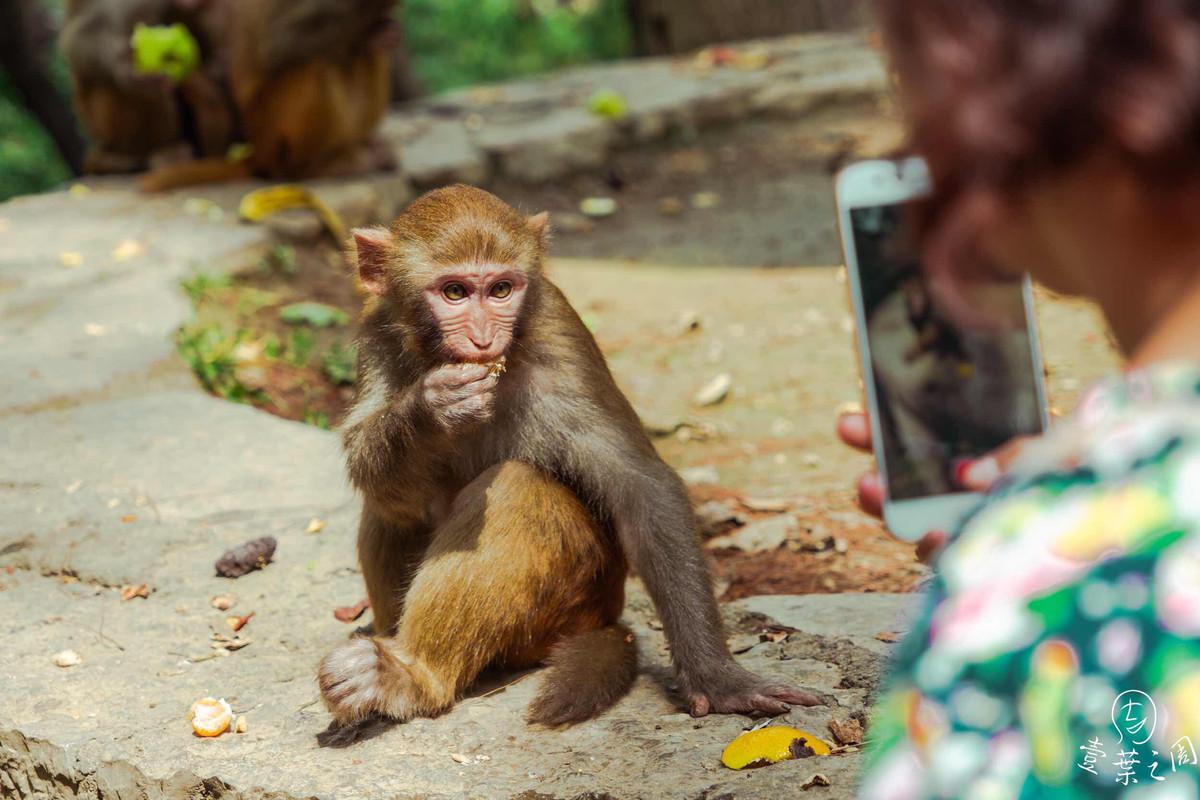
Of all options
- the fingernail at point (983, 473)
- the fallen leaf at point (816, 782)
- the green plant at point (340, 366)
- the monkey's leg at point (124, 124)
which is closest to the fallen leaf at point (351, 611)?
the fallen leaf at point (816, 782)

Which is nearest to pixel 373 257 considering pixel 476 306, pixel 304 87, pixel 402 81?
pixel 476 306

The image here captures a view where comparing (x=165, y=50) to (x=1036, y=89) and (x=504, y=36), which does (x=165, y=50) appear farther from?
(x=504, y=36)

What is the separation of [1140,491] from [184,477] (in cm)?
402

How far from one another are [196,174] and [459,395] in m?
6.05

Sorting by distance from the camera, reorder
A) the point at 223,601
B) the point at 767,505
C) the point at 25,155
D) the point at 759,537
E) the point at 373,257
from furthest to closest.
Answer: the point at 25,155
the point at 767,505
the point at 759,537
the point at 223,601
the point at 373,257

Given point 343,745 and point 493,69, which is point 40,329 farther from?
point 493,69

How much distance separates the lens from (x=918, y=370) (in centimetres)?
264

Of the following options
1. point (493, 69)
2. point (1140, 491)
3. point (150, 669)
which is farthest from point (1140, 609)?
point (493, 69)

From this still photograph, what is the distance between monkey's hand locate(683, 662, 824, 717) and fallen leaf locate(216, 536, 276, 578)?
1.51 meters

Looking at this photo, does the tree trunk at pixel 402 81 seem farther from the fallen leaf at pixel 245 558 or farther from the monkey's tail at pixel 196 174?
the fallen leaf at pixel 245 558

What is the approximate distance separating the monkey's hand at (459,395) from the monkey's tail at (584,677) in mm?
655

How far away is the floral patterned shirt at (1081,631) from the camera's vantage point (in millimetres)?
1114

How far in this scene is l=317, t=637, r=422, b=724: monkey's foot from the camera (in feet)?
10.4

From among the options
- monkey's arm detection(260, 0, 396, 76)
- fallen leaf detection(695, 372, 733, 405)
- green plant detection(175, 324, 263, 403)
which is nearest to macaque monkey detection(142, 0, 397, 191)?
monkey's arm detection(260, 0, 396, 76)
